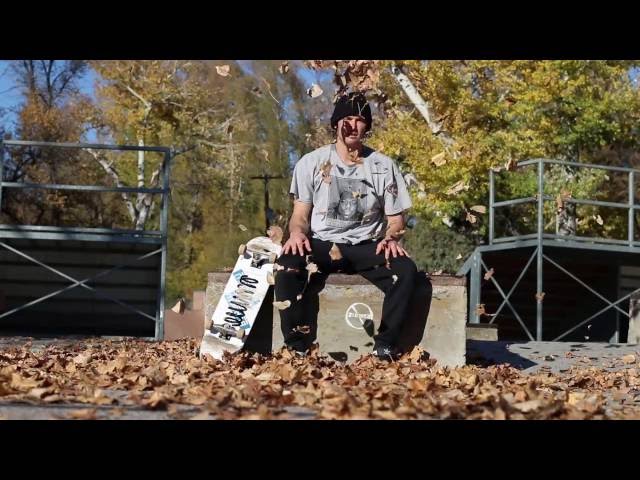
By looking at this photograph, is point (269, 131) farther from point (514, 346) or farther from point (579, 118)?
point (514, 346)

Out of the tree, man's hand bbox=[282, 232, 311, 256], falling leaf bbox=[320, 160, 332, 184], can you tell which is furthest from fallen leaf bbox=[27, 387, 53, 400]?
the tree

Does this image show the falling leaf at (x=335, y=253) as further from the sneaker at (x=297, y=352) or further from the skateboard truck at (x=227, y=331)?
the skateboard truck at (x=227, y=331)

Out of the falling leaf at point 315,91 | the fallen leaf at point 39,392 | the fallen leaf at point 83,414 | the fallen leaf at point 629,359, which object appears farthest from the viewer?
the fallen leaf at point 629,359

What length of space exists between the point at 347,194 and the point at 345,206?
9 cm

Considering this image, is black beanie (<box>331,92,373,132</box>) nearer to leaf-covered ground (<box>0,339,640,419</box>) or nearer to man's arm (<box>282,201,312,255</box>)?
man's arm (<box>282,201,312,255</box>)

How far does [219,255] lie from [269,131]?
18.2 ft

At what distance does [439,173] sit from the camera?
2342 cm

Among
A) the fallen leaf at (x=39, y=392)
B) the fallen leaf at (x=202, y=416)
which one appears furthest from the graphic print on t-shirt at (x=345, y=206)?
the fallen leaf at (x=202, y=416)

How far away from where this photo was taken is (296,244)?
24.8ft

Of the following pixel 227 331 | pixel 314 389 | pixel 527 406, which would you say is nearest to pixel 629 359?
pixel 227 331

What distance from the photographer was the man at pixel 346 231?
7.58m

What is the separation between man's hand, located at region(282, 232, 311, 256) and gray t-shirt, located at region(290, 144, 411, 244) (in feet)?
0.76

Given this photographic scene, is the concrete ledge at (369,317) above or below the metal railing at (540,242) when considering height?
below

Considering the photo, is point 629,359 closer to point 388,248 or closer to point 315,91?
point 388,248
